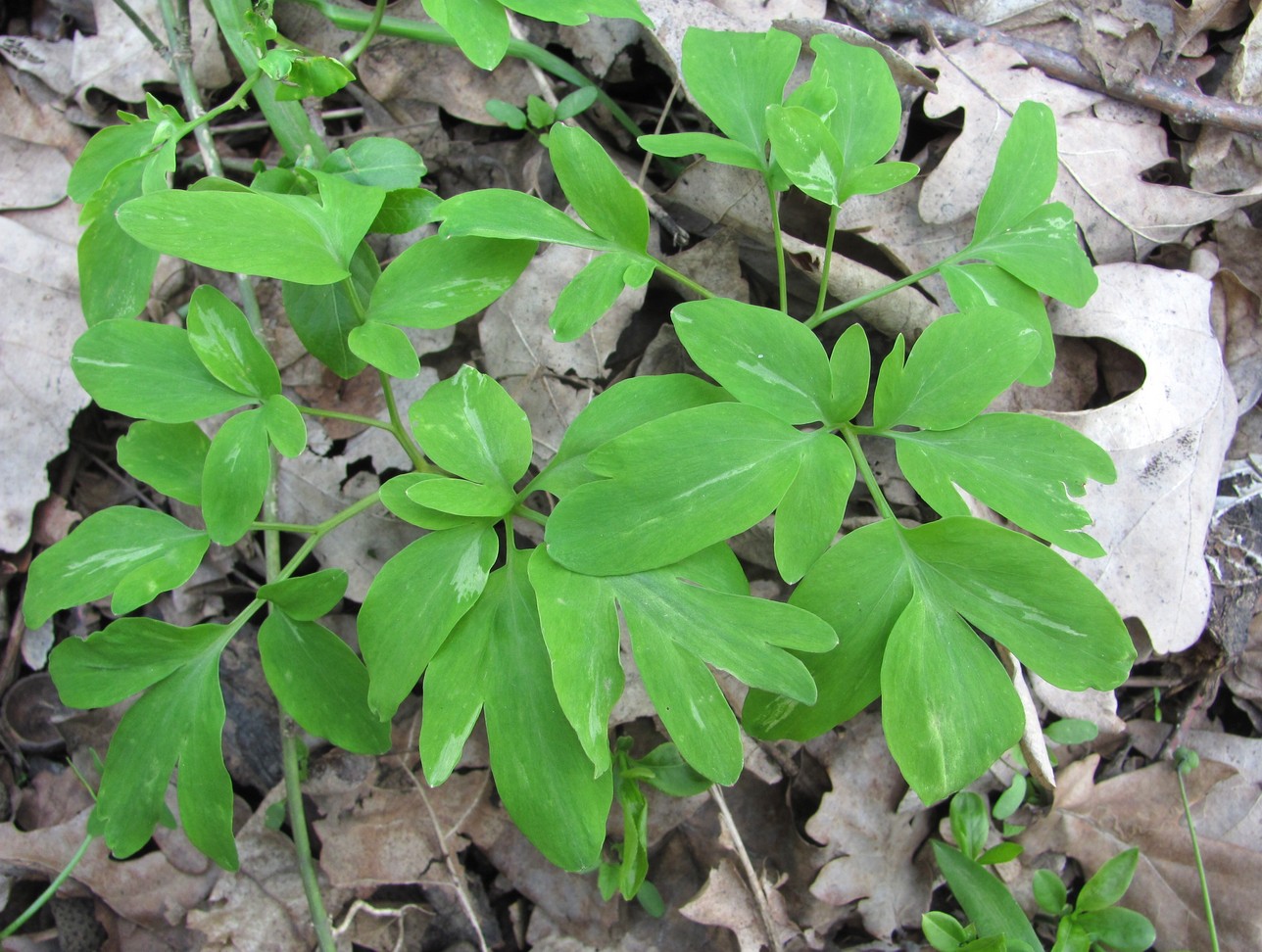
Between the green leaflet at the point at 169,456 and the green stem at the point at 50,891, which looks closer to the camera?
the green leaflet at the point at 169,456

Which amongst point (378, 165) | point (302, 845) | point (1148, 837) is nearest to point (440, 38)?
point (378, 165)

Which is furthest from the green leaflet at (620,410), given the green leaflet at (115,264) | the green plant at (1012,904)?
the green plant at (1012,904)

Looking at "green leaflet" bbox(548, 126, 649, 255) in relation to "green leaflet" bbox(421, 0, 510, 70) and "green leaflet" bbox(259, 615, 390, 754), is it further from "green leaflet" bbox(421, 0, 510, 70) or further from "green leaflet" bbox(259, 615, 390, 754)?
"green leaflet" bbox(259, 615, 390, 754)

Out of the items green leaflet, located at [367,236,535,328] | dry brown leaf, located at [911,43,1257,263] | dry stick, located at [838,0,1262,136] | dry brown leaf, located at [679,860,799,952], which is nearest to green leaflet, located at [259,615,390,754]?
green leaflet, located at [367,236,535,328]

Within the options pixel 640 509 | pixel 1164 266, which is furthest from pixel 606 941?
pixel 1164 266

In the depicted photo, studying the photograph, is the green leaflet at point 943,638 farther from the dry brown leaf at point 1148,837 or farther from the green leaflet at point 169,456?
the green leaflet at point 169,456
